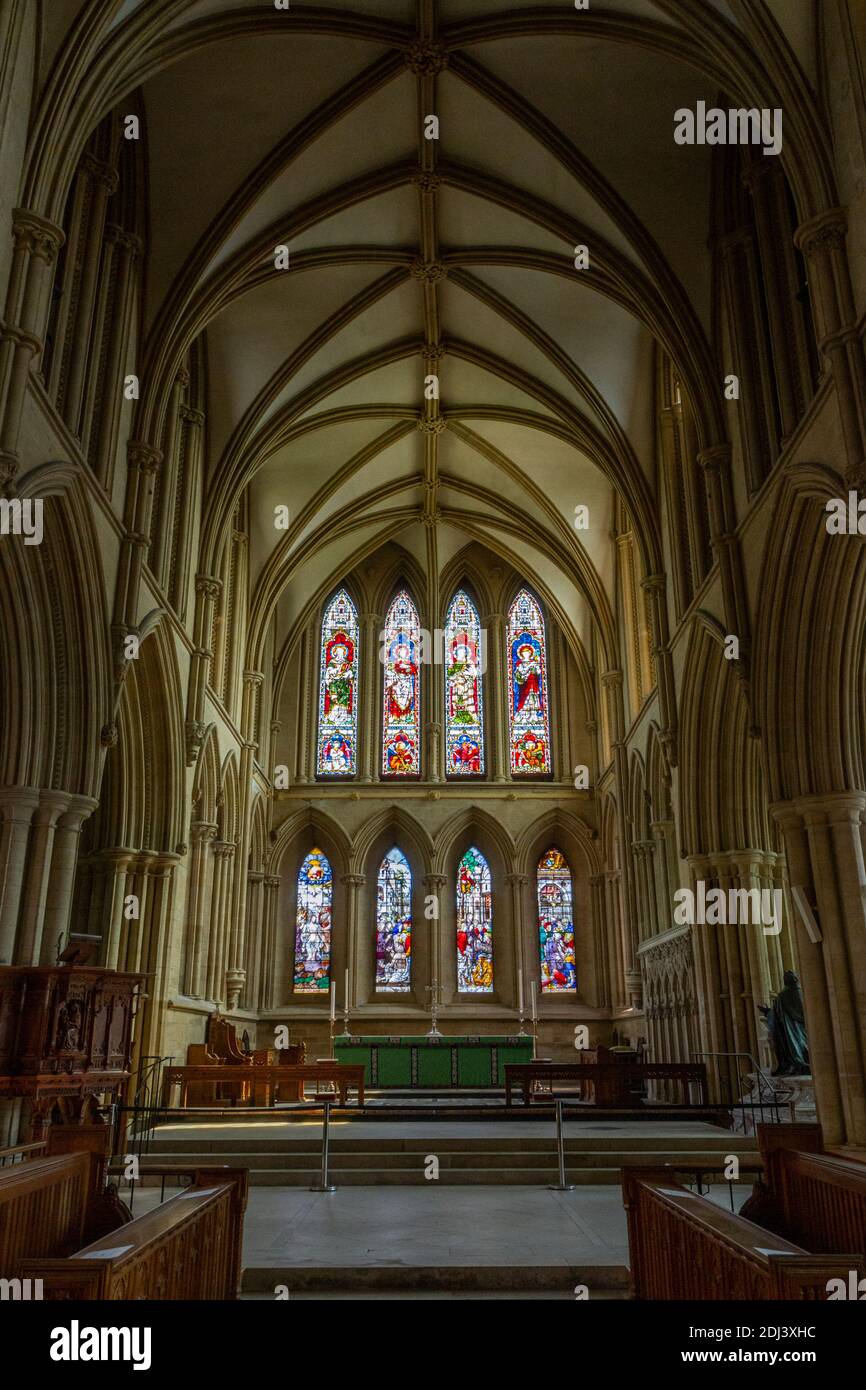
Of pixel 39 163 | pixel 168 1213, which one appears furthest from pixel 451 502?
pixel 168 1213

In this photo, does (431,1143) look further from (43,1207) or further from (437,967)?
(437,967)

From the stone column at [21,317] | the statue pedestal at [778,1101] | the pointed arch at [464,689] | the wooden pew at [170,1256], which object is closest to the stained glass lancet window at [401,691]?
the pointed arch at [464,689]

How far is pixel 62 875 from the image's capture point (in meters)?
10.4

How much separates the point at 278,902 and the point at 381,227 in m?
13.2

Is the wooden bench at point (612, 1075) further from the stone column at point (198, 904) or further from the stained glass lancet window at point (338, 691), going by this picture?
the stained glass lancet window at point (338, 691)

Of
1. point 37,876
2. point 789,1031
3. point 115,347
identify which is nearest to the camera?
point 37,876

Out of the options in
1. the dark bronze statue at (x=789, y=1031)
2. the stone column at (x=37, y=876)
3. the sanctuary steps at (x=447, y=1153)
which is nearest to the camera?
the sanctuary steps at (x=447, y=1153)

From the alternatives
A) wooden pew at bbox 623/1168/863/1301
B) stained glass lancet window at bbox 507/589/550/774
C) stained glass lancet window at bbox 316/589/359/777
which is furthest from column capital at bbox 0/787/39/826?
stained glass lancet window at bbox 507/589/550/774

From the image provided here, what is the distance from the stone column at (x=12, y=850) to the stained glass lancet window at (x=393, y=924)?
509 inches

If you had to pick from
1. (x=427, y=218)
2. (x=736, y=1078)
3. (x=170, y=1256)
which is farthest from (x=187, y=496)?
(x=170, y=1256)

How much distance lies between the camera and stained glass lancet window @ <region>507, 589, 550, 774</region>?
23.6 m

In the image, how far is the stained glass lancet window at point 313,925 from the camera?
867 inches

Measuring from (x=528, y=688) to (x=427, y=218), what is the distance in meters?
11.1
